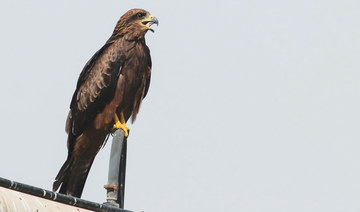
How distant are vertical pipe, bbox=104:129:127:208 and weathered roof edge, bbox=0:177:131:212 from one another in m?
0.36

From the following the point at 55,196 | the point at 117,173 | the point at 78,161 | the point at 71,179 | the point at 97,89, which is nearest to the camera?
the point at 55,196

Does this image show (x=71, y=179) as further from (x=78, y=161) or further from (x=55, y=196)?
(x=55, y=196)

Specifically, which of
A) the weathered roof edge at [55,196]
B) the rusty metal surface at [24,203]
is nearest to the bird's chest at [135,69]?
the weathered roof edge at [55,196]

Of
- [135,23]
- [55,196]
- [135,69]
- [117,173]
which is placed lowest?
[55,196]

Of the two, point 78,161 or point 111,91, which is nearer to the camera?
point 78,161

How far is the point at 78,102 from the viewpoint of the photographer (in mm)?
8375

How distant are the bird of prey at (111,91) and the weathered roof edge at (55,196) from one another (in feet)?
10.1

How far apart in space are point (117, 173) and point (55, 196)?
3.40ft

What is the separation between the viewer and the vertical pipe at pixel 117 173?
5.12 metres

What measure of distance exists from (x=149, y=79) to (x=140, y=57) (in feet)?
1.39

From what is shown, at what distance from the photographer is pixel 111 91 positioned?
8.04 m

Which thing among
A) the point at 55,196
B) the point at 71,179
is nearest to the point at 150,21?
the point at 71,179

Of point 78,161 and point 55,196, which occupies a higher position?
point 78,161

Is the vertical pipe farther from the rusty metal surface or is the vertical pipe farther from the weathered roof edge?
the rusty metal surface
